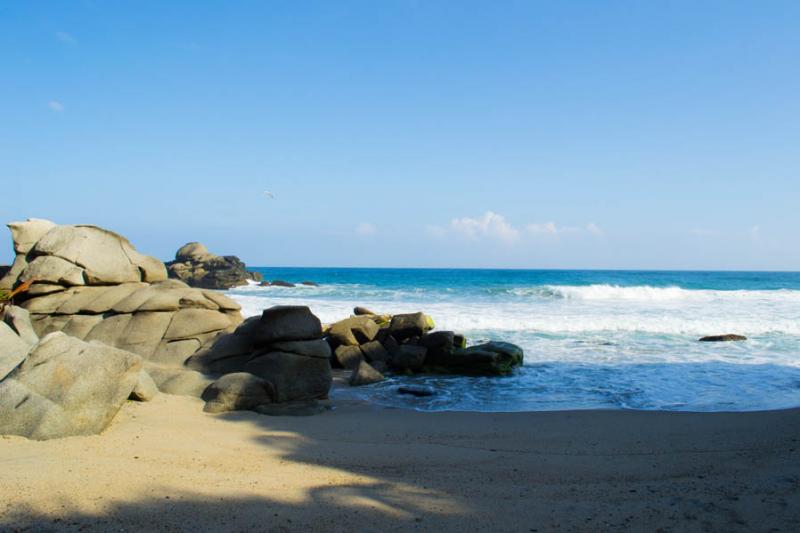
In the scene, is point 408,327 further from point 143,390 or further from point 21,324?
point 21,324

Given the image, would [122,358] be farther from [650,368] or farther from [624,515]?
[650,368]

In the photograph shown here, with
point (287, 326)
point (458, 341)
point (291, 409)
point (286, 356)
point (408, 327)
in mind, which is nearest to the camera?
point (291, 409)

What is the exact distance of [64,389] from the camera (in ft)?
21.7

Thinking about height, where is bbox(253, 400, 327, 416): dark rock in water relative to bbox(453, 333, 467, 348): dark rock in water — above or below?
below

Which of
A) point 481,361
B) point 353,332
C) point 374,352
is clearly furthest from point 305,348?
point 353,332

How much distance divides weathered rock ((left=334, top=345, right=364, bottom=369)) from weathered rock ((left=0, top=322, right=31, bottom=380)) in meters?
7.18

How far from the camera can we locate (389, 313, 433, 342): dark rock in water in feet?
52.5

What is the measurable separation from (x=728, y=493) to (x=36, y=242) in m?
15.3

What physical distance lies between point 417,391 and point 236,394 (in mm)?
3781

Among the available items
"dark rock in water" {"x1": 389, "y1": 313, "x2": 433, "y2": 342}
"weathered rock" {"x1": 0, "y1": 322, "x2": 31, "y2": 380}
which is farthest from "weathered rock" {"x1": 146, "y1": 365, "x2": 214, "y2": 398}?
"dark rock in water" {"x1": 389, "y1": 313, "x2": 433, "y2": 342}

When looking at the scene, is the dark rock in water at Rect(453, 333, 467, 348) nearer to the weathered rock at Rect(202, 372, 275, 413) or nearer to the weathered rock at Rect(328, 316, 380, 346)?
the weathered rock at Rect(328, 316, 380, 346)

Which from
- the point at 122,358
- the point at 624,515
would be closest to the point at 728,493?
the point at 624,515

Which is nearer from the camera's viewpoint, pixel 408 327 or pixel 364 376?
pixel 364 376

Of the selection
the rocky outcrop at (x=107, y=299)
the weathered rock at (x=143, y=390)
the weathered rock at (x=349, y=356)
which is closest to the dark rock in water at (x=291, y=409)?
the weathered rock at (x=143, y=390)
